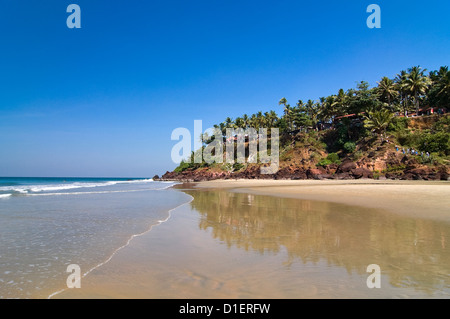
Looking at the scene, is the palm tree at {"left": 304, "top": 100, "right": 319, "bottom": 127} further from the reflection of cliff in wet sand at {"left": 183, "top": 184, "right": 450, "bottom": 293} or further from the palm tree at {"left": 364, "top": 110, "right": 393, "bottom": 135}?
the reflection of cliff in wet sand at {"left": 183, "top": 184, "right": 450, "bottom": 293}

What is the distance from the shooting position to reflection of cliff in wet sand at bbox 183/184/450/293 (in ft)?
14.1

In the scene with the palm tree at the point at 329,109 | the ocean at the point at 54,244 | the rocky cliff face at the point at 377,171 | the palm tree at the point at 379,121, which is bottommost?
the ocean at the point at 54,244

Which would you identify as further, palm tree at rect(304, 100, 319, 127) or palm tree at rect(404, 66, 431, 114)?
palm tree at rect(304, 100, 319, 127)

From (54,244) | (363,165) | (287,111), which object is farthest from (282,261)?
(287,111)

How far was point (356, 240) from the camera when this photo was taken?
20.3 ft

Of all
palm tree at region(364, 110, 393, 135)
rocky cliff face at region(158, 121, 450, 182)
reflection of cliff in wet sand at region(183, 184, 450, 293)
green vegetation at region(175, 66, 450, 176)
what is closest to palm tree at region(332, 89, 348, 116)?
green vegetation at region(175, 66, 450, 176)

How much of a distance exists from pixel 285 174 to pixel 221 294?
42.6 meters

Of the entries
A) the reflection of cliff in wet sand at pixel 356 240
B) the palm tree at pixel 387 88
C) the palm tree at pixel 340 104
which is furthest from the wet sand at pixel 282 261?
the palm tree at pixel 387 88

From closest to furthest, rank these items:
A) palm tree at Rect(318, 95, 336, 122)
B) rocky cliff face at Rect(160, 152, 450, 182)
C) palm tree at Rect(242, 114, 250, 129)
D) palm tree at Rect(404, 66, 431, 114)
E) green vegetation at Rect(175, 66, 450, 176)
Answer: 1. rocky cliff face at Rect(160, 152, 450, 182)
2. green vegetation at Rect(175, 66, 450, 176)
3. palm tree at Rect(404, 66, 431, 114)
4. palm tree at Rect(318, 95, 336, 122)
5. palm tree at Rect(242, 114, 250, 129)

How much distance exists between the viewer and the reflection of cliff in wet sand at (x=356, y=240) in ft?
14.1

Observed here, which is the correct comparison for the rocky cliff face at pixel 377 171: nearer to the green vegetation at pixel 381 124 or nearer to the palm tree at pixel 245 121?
the green vegetation at pixel 381 124

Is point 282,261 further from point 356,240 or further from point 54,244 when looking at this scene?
point 54,244
